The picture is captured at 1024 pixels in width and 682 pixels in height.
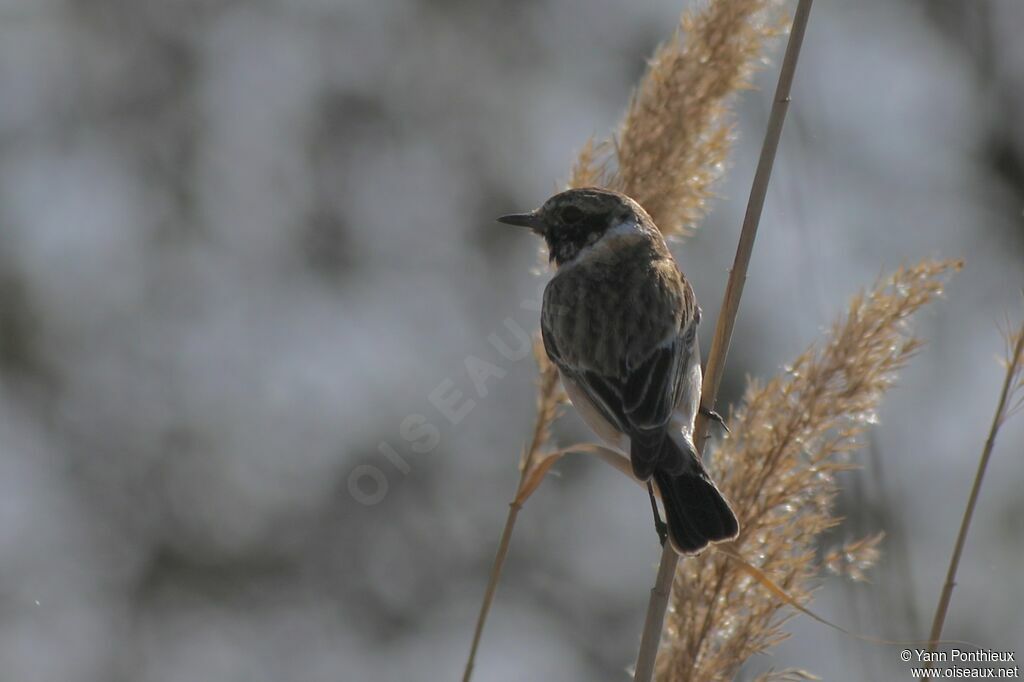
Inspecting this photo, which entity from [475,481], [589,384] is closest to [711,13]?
[589,384]

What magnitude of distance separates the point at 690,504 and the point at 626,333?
843 mm

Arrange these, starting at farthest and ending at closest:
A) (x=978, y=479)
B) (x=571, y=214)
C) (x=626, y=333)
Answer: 1. (x=571, y=214)
2. (x=626, y=333)
3. (x=978, y=479)

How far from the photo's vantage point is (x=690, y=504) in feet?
10.1

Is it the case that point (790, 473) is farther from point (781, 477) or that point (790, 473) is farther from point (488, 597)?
point (488, 597)

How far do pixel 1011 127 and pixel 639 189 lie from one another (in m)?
8.22

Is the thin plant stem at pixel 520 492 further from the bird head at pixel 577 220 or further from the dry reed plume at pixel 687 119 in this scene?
the bird head at pixel 577 220

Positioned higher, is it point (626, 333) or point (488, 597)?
point (626, 333)

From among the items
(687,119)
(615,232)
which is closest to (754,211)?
(687,119)

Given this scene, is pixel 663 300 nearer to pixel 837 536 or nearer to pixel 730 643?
pixel 730 643

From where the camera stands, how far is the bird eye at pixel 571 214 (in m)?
3.94

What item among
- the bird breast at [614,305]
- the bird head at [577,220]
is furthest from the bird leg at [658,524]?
the bird head at [577,220]

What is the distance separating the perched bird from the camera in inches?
132

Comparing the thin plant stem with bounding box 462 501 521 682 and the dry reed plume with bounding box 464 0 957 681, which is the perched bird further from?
the thin plant stem with bounding box 462 501 521 682

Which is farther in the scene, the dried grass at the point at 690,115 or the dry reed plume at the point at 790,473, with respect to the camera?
the dried grass at the point at 690,115
